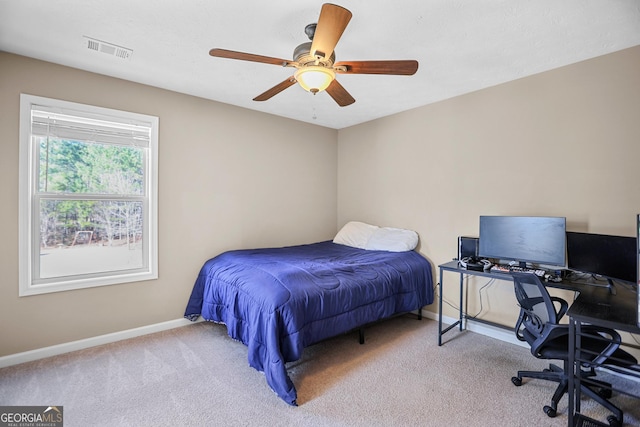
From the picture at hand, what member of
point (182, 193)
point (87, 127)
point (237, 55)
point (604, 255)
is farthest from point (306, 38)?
point (604, 255)

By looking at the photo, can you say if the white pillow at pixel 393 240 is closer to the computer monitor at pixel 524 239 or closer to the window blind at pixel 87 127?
the computer monitor at pixel 524 239

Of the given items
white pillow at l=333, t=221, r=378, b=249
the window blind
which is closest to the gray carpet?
white pillow at l=333, t=221, r=378, b=249

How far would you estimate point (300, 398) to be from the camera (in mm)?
2057

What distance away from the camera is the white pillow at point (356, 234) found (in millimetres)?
3976

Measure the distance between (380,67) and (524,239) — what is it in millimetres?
1966

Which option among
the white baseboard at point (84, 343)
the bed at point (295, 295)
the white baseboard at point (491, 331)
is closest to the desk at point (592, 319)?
the white baseboard at point (491, 331)

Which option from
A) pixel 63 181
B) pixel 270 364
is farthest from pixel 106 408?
pixel 63 181

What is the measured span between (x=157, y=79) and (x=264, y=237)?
2.09 metres

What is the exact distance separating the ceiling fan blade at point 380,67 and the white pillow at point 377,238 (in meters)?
2.15

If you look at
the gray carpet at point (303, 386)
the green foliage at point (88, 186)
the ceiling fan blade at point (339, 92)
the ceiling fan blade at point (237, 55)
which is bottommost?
the gray carpet at point (303, 386)

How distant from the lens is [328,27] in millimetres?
1567

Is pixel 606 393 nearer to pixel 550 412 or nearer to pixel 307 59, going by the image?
pixel 550 412

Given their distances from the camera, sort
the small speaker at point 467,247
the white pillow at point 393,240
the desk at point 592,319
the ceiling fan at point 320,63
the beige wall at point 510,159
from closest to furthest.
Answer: the desk at point 592,319 → the ceiling fan at point 320,63 → the beige wall at point 510,159 → the small speaker at point 467,247 → the white pillow at point 393,240

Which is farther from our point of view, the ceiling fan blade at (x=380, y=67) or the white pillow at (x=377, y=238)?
the white pillow at (x=377, y=238)
